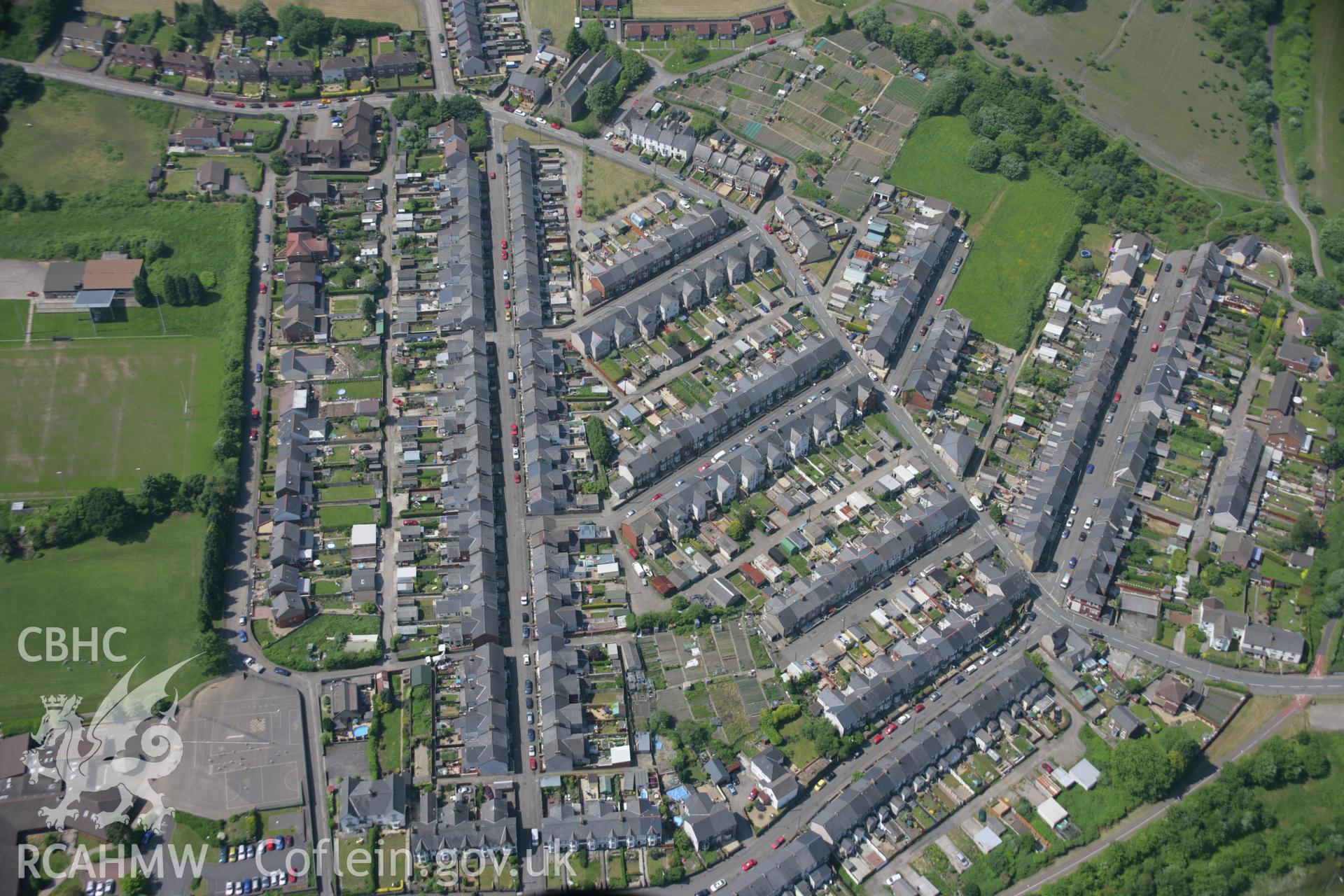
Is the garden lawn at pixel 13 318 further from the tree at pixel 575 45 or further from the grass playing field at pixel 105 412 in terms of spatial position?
the tree at pixel 575 45

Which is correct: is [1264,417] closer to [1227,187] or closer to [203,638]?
[1227,187]

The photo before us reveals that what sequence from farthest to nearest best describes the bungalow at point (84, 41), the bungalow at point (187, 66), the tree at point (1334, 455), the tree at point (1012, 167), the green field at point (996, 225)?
1. the bungalow at point (84, 41)
2. the bungalow at point (187, 66)
3. the tree at point (1012, 167)
4. the green field at point (996, 225)
5. the tree at point (1334, 455)

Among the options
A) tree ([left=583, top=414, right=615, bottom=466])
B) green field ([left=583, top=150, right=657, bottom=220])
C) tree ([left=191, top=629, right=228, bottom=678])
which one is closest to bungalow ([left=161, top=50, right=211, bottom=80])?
green field ([left=583, top=150, right=657, bottom=220])

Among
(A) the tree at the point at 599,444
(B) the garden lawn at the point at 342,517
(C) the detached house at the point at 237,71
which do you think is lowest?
(B) the garden lawn at the point at 342,517

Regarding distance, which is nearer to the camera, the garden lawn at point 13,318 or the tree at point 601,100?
the garden lawn at point 13,318

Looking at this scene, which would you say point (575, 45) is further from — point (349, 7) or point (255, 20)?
point (255, 20)

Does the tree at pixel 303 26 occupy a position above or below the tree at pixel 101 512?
above

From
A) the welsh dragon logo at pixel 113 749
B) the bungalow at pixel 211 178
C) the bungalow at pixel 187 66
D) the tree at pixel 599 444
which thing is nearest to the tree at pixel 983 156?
the tree at pixel 599 444
